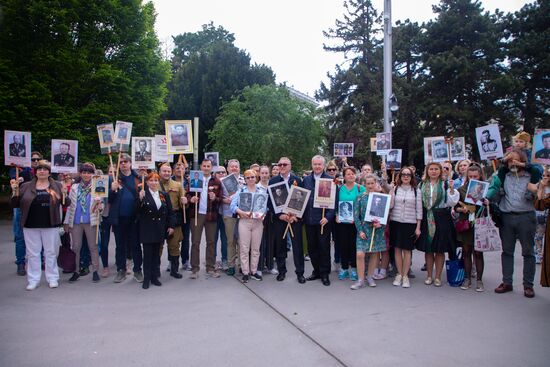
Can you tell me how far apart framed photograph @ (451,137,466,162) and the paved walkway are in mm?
3064

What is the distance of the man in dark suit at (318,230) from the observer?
7.24 meters

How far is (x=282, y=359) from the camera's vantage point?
4195 mm

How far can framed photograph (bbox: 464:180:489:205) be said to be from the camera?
6672mm

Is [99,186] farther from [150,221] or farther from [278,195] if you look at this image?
[278,195]

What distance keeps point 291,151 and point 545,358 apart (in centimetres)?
1875

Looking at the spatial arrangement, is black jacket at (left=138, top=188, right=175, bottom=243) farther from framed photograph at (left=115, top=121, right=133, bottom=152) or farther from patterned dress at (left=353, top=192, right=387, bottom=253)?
patterned dress at (left=353, top=192, right=387, bottom=253)

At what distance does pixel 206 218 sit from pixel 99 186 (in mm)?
2081

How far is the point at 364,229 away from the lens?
7.08 metres

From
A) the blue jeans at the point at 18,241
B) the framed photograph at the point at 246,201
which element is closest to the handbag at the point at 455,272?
the framed photograph at the point at 246,201

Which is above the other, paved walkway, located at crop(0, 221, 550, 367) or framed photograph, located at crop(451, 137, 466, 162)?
framed photograph, located at crop(451, 137, 466, 162)

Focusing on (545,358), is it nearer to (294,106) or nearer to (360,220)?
(360,220)

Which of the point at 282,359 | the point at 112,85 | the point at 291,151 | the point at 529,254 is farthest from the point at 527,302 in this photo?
the point at 112,85

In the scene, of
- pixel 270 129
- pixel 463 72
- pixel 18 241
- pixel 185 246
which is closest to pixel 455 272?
pixel 185 246

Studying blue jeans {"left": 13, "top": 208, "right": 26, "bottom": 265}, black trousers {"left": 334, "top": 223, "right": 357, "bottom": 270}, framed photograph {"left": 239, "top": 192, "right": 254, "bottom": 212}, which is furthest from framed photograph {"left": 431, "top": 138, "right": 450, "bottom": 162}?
blue jeans {"left": 13, "top": 208, "right": 26, "bottom": 265}
